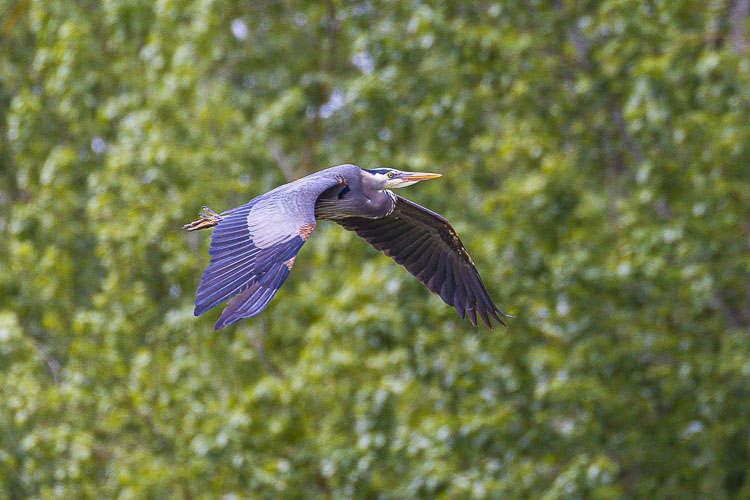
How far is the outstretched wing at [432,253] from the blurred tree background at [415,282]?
6.23 feet

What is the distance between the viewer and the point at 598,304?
8344 mm

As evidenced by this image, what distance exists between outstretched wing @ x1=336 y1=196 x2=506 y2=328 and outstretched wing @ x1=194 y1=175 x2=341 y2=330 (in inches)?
50.8

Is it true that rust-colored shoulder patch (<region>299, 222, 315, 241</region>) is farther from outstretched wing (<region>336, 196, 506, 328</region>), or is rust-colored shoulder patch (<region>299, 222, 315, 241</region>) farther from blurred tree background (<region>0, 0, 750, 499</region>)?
blurred tree background (<region>0, 0, 750, 499</region>)

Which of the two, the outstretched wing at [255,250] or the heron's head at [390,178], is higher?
the outstretched wing at [255,250]

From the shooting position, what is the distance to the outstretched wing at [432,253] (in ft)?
19.5

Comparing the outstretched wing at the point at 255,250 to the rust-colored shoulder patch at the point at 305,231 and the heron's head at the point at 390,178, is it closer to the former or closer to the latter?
the rust-colored shoulder patch at the point at 305,231

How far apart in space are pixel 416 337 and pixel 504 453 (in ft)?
3.29

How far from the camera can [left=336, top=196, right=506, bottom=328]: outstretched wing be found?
5949mm

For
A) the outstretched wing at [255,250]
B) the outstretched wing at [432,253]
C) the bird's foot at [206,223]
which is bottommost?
the outstretched wing at [432,253]

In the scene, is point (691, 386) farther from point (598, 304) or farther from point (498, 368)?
point (498, 368)

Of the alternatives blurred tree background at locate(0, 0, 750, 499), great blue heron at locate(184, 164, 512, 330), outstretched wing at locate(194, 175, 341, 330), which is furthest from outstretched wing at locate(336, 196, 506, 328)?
blurred tree background at locate(0, 0, 750, 499)

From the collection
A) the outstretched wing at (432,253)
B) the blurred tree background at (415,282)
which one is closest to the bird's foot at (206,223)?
the outstretched wing at (432,253)

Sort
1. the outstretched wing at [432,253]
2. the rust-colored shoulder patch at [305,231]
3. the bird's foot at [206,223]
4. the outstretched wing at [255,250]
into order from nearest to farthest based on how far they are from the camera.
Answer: the outstretched wing at [255,250] → the rust-colored shoulder patch at [305,231] → the bird's foot at [206,223] → the outstretched wing at [432,253]

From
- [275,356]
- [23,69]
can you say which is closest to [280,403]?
[275,356]
